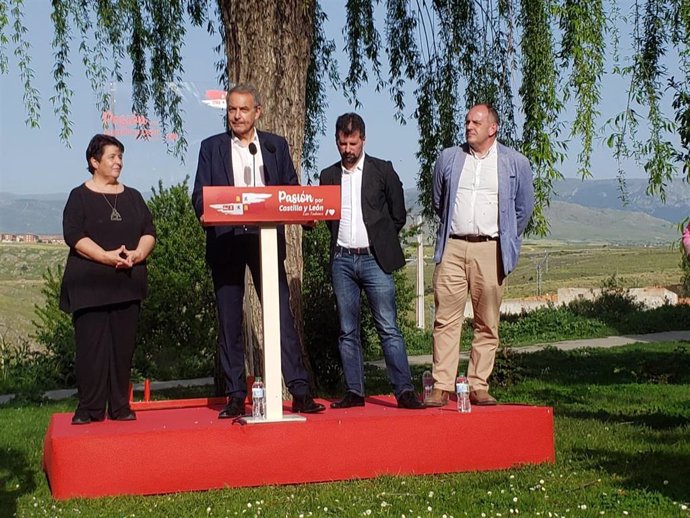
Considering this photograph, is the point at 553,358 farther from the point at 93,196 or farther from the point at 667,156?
→ the point at 93,196

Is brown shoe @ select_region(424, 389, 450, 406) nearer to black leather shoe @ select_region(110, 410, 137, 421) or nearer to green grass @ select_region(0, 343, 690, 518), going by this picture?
green grass @ select_region(0, 343, 690, 518)

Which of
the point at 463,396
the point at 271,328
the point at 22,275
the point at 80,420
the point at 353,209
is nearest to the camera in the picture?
the point at 271,328

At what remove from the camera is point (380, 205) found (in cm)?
671

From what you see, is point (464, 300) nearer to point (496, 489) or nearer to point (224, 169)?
point (496, 489)

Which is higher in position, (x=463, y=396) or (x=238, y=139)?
(x=238, y=139)

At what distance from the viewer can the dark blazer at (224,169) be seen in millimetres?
6395

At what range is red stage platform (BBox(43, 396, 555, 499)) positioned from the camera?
5887 millimetres

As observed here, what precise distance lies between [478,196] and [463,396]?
118cm

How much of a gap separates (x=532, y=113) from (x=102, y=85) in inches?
157

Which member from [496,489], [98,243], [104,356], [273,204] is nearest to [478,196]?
[273,204]

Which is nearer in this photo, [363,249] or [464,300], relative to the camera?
[363,249]

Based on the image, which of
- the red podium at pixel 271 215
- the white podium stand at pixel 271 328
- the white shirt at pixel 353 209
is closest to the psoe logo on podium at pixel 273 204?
the red podium at pixel 271 215

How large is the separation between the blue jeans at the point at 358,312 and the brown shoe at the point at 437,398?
16cm

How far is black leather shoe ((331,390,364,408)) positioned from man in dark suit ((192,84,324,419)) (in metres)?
0.20
